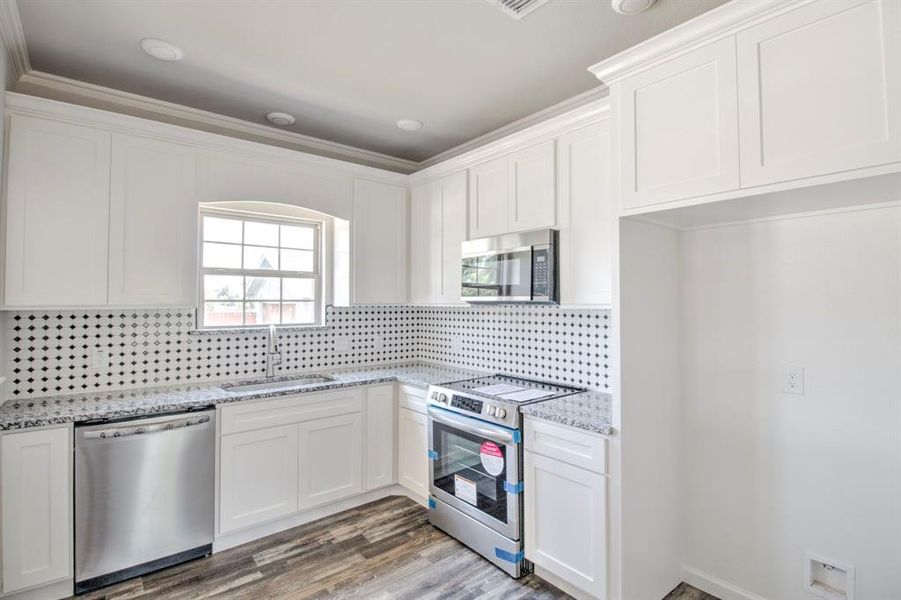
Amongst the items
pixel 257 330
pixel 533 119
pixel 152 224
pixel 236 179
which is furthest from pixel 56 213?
pixel 533 119

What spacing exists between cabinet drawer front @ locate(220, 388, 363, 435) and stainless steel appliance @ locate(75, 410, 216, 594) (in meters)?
0.12

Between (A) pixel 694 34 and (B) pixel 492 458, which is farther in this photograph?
(B) pixel 492 458

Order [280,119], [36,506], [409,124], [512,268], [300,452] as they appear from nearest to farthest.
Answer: [36,506]
[512,268]
[300,452]
[280,119]
[409,124]

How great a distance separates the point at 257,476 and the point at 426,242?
204 cm

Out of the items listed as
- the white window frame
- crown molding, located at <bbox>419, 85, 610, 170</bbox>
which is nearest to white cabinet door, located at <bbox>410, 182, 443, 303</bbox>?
crown molding, located at <bbox>419, 85, 610, 170</bbox>

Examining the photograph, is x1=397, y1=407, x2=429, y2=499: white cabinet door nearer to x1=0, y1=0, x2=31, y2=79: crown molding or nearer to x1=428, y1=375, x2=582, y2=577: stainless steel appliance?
x1=428, y1=375, x2=582, y2=577: stainless steel appliance

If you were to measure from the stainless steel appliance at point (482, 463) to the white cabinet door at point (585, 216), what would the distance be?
27.1 inches

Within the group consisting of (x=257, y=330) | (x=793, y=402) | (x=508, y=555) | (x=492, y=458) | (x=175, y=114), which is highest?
(x=175, y=114)

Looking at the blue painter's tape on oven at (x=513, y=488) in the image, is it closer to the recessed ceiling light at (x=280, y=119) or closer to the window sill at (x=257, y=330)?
the window sill at (x=257, y=330)

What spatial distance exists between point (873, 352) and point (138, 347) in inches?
150

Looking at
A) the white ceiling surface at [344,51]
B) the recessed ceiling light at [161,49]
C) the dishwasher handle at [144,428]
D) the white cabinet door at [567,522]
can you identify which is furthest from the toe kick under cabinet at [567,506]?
the recessed ceiling light at [161,49]

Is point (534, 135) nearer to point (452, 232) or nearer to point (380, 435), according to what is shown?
point (452, 232)

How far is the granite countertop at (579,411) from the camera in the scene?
6.79ft

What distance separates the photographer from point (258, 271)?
10.8 feet
